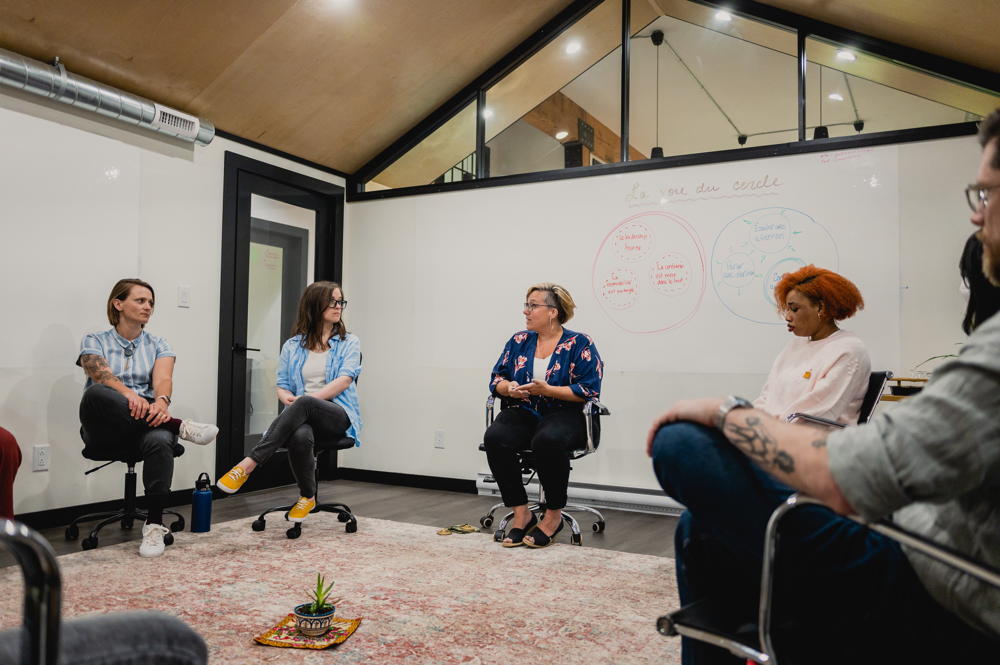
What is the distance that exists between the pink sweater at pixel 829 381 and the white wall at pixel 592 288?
3.60ft

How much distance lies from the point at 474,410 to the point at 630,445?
105 cm

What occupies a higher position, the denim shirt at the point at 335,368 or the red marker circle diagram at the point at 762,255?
the red marker circle diagram at the point at 762,255

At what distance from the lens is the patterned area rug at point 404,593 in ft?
6.11

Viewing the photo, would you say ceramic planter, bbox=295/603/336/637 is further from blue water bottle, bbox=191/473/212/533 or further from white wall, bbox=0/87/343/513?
white wall, bbox=0/87/343/513

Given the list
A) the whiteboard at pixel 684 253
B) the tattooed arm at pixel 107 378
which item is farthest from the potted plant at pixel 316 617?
the whiteboard at pixel 684 253

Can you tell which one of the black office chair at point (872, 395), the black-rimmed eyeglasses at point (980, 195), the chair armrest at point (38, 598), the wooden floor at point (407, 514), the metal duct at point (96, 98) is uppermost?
the metal duct at point (96, 98)

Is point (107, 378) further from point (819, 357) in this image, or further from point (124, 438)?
point (819, 357)

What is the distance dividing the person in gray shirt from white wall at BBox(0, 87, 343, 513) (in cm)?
324

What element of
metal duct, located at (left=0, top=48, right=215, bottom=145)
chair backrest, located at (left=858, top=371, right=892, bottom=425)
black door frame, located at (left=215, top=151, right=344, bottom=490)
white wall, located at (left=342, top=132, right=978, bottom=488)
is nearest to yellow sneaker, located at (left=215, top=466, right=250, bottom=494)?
black door frame, located at (left=215, top=151, right=344, bottom=490)

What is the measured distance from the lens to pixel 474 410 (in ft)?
14.9

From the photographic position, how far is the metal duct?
3044 millimetres

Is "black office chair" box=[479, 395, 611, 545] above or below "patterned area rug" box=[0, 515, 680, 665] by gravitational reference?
above

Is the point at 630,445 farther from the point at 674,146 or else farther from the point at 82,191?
the point at 82,191

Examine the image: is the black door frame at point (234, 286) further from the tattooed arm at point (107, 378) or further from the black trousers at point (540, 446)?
the black trousers at point (540, 446)
